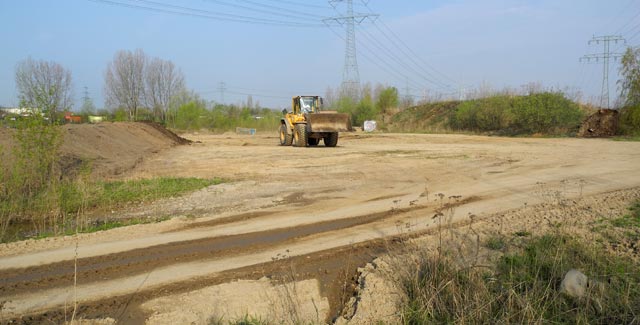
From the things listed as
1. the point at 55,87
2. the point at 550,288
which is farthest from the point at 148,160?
the point at 550,288

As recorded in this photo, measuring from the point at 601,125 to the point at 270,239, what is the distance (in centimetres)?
Answer: 3147

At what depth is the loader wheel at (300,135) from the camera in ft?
84.1

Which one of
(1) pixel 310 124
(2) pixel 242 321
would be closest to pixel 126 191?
(2) pixel 242 321

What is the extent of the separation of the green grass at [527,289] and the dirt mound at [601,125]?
1173 inches

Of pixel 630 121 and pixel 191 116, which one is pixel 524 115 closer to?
pixel 630 121

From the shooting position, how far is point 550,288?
5309 mm

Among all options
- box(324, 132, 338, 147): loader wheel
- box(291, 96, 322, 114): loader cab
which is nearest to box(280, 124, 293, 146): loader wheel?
box(324, 132, 338, 147): loader wheel

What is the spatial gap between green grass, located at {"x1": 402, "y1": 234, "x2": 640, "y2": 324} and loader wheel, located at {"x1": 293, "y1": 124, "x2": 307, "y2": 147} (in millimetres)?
19727

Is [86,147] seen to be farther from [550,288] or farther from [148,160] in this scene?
[550,288]

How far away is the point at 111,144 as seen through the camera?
23109 mm

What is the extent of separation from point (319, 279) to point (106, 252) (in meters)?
3.29

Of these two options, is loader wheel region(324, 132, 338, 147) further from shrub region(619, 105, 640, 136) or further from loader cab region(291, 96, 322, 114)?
shrub region(619, 105, 640, 136)

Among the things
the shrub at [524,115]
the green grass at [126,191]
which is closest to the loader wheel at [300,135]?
the green grass at [126,191]

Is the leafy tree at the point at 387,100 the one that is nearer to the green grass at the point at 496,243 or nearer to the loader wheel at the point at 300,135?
the loader wheel at the point at 300,135
